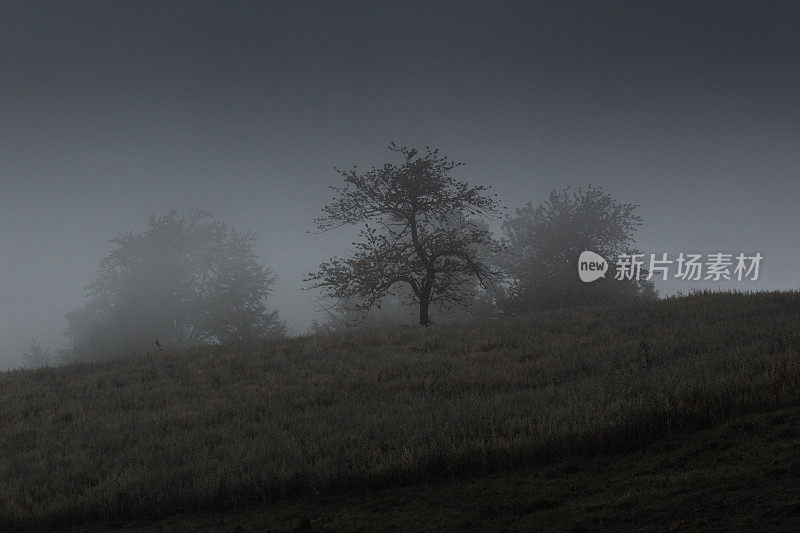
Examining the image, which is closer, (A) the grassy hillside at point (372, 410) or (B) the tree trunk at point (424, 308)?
(A) the grassy hillside at point (372, 410)

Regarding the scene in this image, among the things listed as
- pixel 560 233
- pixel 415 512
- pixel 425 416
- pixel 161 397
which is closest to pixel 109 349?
pixel 161 397

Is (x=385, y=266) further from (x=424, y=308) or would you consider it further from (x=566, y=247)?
(x=566, y=247)

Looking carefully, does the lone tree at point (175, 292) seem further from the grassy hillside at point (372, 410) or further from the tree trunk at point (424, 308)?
the grassy hillside at point (372, 410)

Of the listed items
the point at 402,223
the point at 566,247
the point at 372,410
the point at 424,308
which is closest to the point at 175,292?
the point at 402,223

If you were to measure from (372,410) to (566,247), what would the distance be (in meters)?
28.6

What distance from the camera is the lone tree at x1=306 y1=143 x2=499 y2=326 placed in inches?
925

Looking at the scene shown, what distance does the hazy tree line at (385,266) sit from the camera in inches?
947

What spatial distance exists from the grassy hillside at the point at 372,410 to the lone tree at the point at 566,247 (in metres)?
15.3

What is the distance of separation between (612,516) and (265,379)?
→ 1078 centimetres

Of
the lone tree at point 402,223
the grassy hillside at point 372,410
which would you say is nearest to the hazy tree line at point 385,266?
the lone tree at point 402,223

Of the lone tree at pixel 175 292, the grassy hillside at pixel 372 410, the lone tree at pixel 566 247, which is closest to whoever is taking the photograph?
the grassy hillside at pixel 372 410

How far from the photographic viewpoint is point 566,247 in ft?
116

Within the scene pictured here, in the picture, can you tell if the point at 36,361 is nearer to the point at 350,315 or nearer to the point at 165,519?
the point at 350,315

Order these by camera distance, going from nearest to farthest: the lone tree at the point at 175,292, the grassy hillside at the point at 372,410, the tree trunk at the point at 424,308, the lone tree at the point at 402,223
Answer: the grassy hillside at the point at 372,410 → the lone tree at the point at 402,223 → the tree trunk at the point at 424,308 → the lone tree at the point at 175,292
